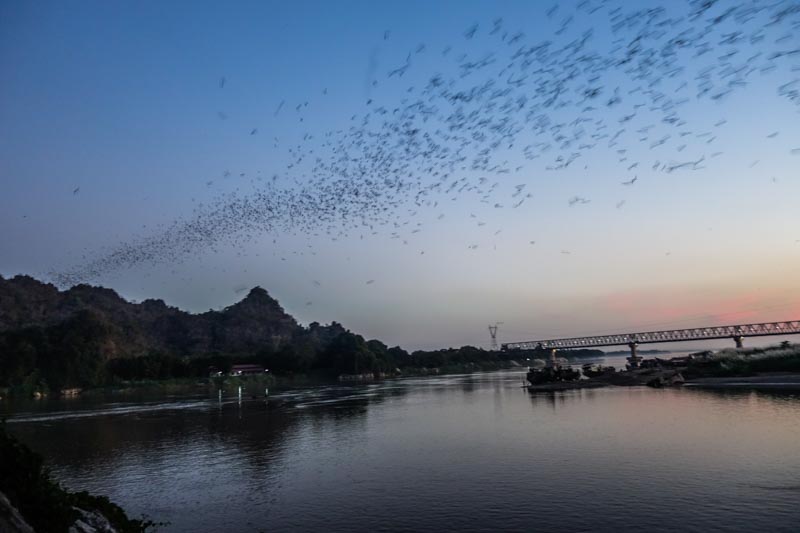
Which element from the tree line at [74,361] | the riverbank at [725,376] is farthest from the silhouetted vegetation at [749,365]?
the tree line at [74,361]

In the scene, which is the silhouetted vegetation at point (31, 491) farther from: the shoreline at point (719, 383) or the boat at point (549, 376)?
the boat at point (549, 376)

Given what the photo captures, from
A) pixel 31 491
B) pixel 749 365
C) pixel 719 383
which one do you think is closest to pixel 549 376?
pixel 719 383

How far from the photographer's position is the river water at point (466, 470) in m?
21.4

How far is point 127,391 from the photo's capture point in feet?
522

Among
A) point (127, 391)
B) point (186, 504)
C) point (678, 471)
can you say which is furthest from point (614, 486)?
point (127, 391)

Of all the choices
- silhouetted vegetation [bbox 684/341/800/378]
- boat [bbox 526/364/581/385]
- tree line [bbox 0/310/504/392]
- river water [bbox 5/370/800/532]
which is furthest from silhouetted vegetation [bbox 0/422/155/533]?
tree line [bbox 0/310/504/392]

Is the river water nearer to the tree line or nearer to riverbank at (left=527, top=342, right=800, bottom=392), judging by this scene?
riverbank at (left=527, top=342, right=800, bottom=392)

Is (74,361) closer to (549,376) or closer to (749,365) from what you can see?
(549,376)

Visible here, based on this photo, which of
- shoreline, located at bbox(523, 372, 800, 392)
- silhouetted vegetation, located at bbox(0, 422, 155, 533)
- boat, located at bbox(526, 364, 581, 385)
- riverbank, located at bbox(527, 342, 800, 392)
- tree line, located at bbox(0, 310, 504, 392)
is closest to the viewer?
silhouetted vegetation, located at bbox(0, 422, 155, 533)

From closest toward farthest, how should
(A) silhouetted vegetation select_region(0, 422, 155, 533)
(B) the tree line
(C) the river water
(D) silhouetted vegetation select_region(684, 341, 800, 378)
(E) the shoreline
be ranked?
(A) silhouetted vegetation select_region(0, 422, 155, 533), (C) the river water, (E) the shoreline, (D) silhouetted vegetation select_region(684, 341, 800, 378), (B) the tree line

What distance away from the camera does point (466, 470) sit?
1203 inches

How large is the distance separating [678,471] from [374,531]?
17.0 m

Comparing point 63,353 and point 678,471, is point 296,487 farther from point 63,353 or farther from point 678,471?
point 63,353

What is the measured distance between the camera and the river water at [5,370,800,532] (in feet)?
70.2
